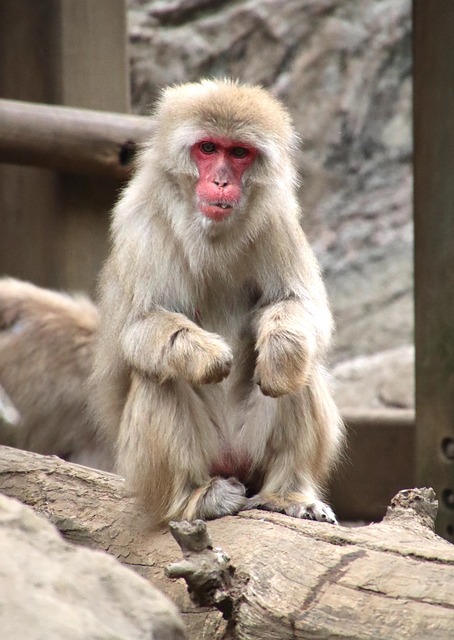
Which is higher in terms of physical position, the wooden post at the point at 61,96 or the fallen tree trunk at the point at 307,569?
the wooden post at the point at 61,96

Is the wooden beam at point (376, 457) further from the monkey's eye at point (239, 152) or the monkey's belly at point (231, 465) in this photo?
the monkey's eye at point (239, 152)

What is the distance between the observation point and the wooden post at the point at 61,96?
8.15 meters

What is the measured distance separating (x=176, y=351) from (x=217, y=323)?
554 mm

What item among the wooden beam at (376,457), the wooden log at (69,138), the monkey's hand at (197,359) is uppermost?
the wooden log at (69,138)

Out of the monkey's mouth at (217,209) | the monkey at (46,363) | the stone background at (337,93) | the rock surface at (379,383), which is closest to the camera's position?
the monkey's mouth at (217,209)

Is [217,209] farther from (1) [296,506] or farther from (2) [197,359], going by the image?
(1) [296,506]

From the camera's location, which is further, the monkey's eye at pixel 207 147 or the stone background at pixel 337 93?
the stone background at pixel 337 93

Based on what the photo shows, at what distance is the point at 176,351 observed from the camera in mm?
4504

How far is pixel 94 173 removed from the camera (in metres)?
7.98

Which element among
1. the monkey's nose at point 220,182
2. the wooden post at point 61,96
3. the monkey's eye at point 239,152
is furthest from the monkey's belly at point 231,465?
the wooden post at point 61,96

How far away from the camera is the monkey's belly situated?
4859 mm

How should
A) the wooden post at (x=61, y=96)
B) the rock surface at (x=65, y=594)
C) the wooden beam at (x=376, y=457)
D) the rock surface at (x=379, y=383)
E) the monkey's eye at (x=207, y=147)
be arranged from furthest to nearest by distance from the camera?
the rock surface at (x=379, y=383), the wooden beam at (x=376, y=457), the wooden post at (x=61, y=96), the monkey's eye at (x=207, y=147), the rock surface at (x=65, y=594)

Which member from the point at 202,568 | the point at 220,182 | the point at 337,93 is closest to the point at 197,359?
the point at 220,182

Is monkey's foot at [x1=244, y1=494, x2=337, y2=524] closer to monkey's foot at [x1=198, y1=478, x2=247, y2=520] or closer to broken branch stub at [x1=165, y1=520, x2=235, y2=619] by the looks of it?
monkey's foot at [x1=198, y1=478, x2=247, y2=520]
